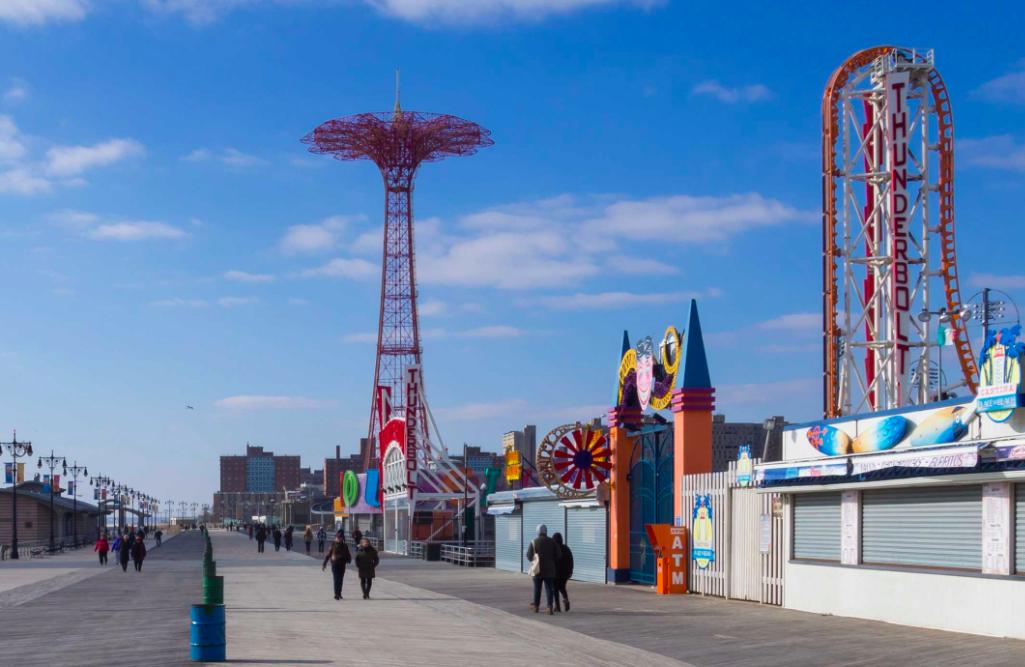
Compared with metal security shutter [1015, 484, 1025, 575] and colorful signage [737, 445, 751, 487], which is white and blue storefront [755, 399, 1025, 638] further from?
colorful signage [737, 445, 751, 487]

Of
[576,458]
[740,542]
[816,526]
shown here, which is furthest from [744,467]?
[576,458]

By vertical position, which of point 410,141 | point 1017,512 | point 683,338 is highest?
point 410,141

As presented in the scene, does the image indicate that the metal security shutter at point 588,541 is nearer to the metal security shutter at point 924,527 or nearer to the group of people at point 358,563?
the group of people at point 358,563

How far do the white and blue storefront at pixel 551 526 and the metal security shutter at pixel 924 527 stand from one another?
38.9ft

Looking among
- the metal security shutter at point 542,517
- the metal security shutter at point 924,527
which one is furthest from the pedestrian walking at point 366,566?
the metal security shutter at point 924,527

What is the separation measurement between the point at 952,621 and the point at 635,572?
42.3 feet

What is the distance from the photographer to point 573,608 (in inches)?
907

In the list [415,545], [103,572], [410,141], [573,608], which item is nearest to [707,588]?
[573,608]

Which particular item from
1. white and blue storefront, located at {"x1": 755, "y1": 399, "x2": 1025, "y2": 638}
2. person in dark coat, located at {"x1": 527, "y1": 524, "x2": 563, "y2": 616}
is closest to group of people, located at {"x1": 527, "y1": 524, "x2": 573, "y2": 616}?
person in dark coat, located at {"x1": 527, "y1": 524, "x2": 563, "y2": 616}

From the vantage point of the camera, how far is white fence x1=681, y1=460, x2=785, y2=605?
23.6m

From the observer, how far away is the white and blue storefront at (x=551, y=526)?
32156 millimetres

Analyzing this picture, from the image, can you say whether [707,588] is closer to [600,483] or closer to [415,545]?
[600,483]

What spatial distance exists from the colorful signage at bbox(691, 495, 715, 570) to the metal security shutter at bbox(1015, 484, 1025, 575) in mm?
9482

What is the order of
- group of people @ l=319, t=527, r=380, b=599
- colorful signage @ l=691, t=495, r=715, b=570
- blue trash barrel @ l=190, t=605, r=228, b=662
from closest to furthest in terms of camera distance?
blue trash barrel @ l=190, t=605, r=228, b=662 → colorful signage @ l=691, t=495, r=715, b=570 → group of people @ l=319, t=527, r=380, b=599
